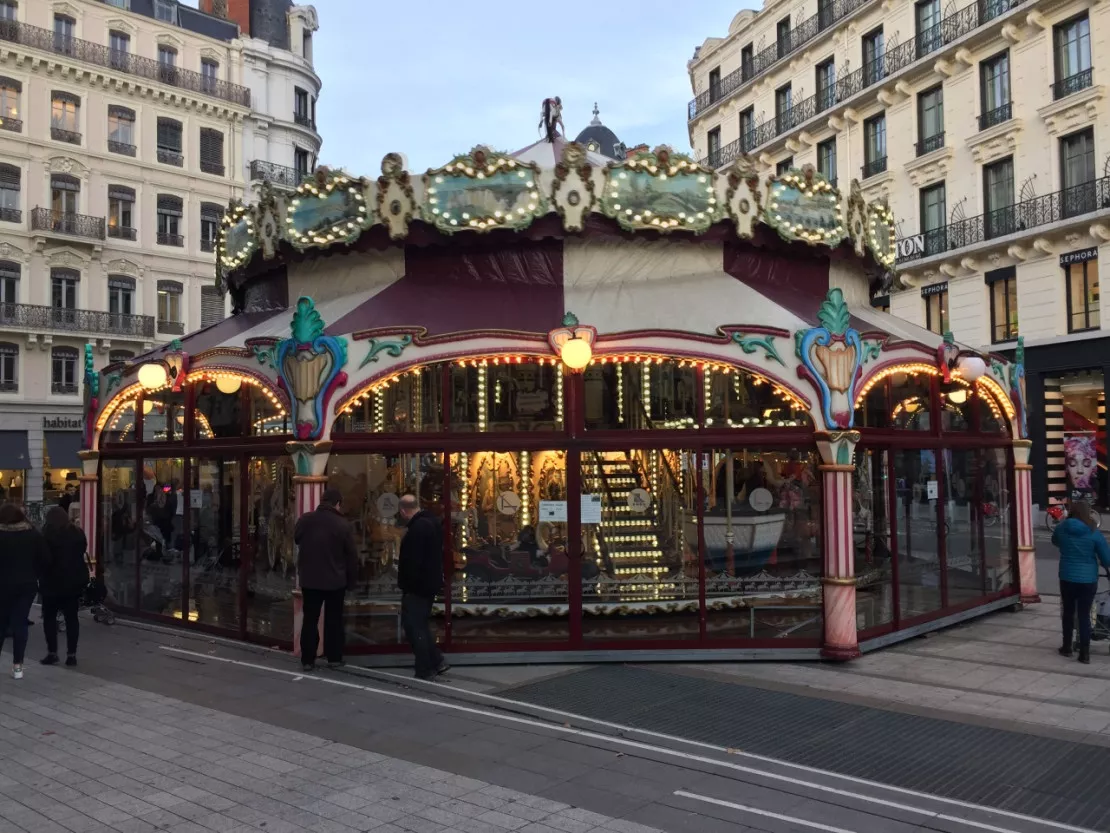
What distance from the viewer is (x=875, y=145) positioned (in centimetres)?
3183

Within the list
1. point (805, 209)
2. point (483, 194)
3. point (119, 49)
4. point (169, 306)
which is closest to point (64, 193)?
point (169, 306)

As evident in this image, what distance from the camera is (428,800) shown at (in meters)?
5.47

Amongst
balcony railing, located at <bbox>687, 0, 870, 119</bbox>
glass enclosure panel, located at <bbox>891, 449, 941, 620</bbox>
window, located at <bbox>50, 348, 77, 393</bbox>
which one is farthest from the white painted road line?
balcony railing, located at <bbox>687, 0, 870, 119</bbox>

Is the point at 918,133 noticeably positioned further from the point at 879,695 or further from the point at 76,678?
the point at 76,678

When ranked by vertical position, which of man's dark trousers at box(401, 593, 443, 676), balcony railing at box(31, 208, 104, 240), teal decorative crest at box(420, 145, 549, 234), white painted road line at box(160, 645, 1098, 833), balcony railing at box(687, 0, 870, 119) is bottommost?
white painted road line at box(160, 645, 1098, 833)

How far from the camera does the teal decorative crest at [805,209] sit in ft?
33.9

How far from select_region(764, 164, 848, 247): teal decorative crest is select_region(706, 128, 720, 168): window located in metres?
29.3

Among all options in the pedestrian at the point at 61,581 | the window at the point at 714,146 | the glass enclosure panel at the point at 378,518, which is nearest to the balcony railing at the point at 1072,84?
the window at the point at 714,146

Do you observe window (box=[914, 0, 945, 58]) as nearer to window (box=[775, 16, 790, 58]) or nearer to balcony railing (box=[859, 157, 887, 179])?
balcony railing (box=[859, 157, 887, 179])

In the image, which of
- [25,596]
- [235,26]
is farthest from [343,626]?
[235,26]

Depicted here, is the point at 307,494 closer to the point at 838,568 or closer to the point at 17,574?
the point at 17,574

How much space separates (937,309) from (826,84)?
9.76 m

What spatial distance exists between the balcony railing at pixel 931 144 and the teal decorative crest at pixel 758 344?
23020mm

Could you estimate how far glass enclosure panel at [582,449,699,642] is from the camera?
9516 mm
